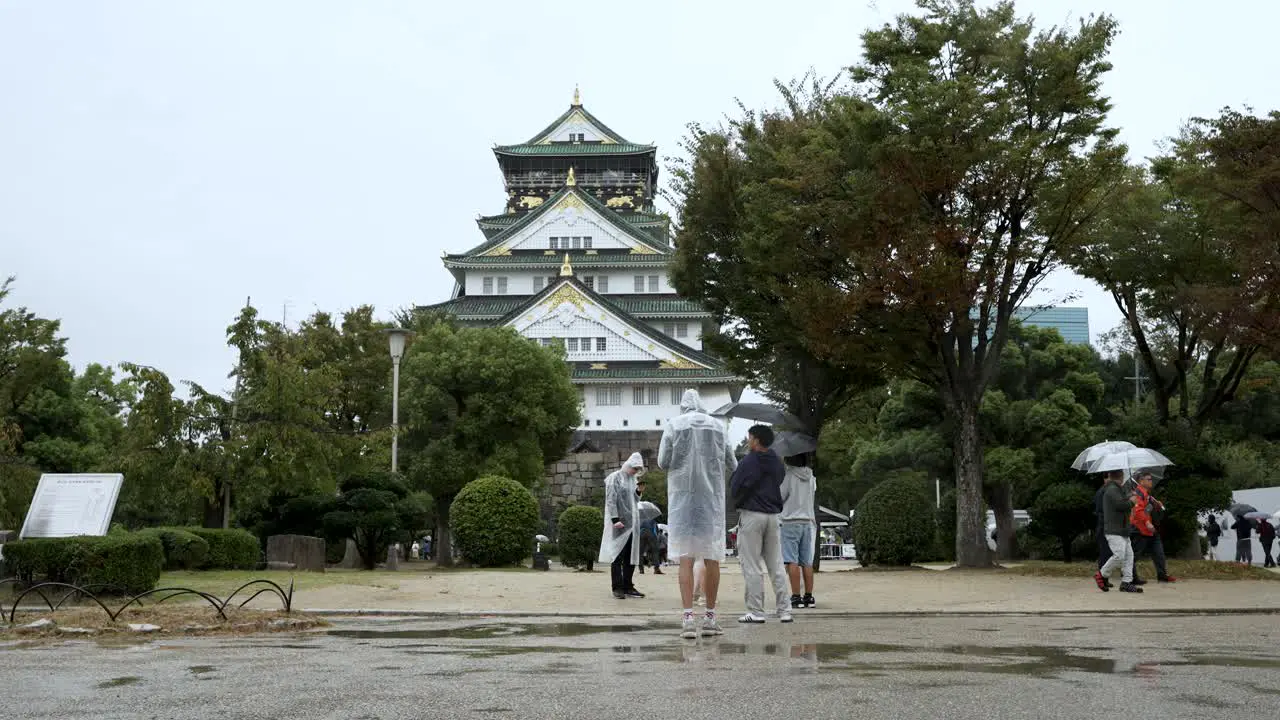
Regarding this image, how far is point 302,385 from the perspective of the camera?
73.4ft

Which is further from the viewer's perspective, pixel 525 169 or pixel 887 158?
pixel 525 169

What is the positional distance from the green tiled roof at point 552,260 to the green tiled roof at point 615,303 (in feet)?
5.32

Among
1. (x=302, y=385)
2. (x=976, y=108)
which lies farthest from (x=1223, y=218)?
(x=302, y=385)

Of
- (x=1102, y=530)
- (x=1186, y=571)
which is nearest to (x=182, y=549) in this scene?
(x=1102, y=530)

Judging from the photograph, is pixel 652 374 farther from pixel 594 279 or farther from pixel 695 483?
pixel 695 483

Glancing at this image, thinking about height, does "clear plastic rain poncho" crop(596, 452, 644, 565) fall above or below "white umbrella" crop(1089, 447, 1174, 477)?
below

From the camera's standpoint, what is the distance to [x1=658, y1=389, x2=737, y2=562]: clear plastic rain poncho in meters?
9.54

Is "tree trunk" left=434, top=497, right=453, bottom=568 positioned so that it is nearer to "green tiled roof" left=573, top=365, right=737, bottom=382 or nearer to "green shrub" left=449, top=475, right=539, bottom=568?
"green shrub" left=449, top=475, right=539, bottom=568

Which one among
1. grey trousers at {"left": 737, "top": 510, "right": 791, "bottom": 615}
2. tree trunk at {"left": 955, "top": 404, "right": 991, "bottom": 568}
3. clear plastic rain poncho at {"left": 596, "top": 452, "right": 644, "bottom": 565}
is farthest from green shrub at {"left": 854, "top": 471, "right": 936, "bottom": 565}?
grey trousers at {"left": 737, "top": 510, "right": 791, "bottom": 615}

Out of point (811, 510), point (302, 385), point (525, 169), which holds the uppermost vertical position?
point (525, 169)

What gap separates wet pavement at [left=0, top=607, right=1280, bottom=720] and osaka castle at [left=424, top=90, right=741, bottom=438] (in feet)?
135

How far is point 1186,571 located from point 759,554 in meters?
10.2

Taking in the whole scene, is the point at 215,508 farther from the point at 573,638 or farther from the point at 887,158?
the point at 573,638

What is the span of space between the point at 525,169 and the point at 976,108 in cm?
5422
